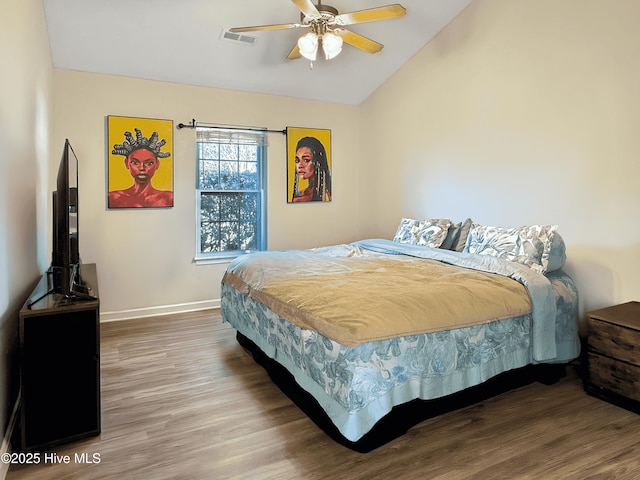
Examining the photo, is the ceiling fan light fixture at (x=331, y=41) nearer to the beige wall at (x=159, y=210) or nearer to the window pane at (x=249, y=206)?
the beige wall at (x=159, y=210)

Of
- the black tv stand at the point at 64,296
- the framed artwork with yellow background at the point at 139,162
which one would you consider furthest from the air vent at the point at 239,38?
the black tv stand at the point at 64,296

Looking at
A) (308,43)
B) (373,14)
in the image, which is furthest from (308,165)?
(373,14)

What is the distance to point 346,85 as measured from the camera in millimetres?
5039

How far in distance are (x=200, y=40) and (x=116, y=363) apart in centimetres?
292

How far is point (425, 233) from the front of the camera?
3.87m

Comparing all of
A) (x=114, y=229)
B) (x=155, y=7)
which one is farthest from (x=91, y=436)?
(x=155, y=7)

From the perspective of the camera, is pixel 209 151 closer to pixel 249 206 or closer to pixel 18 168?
pixel 249 206

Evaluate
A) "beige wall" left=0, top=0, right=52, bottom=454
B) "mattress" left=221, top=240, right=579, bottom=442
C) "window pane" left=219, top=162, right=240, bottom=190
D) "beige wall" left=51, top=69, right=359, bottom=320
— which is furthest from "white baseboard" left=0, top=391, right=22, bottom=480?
"window pane" left=219, top=162, right=240, bottom=190

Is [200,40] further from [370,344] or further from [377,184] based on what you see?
[370,344]

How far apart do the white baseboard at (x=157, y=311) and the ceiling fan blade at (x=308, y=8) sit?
3.20m

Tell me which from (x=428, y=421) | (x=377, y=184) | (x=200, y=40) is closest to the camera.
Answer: (x=428, y=421)

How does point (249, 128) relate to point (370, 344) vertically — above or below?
above

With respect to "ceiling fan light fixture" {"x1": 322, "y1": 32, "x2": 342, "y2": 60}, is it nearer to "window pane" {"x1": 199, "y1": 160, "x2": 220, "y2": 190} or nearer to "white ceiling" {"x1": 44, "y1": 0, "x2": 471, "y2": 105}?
"white ceiling" {"x1": 44, "y1": 0, "x2": 471, "y2": 105}

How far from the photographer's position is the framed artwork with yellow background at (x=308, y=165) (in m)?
5.10
